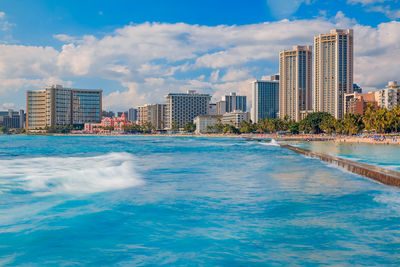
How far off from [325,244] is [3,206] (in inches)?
486

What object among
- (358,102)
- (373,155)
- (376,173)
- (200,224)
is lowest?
(200,224)

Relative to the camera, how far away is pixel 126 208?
13969 mm

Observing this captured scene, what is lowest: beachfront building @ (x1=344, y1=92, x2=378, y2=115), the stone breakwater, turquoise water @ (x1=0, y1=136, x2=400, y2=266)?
turquoise water @ (x1=0, y1=136, x2=400, y2=266)

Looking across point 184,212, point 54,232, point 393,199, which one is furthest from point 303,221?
point 54,232

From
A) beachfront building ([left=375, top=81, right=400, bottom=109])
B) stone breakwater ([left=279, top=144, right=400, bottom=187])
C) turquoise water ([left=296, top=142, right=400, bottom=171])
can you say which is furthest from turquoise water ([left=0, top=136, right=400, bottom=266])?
beachfront building ([left=375, top=81, right=400, bottom=109])

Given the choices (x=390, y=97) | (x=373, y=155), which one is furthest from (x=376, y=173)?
(x=390, y=97)

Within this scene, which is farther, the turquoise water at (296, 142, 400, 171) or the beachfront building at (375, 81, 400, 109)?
the beachfront building at (375, 81, 400, 109)

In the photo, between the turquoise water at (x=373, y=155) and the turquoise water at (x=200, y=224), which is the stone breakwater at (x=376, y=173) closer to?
the turquoise water at (x=200, y=224)

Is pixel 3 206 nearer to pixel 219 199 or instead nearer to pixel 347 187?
pixel 219 199

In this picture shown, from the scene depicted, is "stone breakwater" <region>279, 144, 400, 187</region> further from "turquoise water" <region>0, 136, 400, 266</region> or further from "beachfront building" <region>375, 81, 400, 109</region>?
"beachfront building" <region>375, 81, 400, 109</region>

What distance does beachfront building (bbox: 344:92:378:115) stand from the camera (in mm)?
177125

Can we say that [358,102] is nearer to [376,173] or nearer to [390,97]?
[390,97]

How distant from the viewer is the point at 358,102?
177250 millimetres

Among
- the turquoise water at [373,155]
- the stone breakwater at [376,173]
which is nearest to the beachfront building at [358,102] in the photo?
the turquoise water at [373,155]
